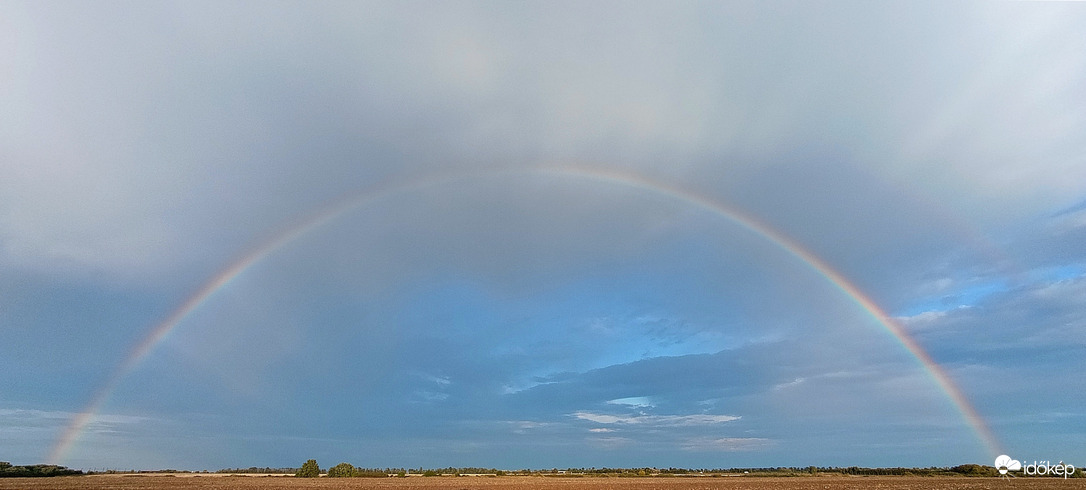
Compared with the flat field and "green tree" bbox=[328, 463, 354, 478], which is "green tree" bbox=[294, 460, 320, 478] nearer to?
"green tree" bbox=[328, 463, 354, 478]

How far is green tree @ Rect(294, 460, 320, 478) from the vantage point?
449ft

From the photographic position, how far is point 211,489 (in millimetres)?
64938

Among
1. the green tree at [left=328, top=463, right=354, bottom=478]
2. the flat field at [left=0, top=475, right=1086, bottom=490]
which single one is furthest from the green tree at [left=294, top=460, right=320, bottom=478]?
the flat field at [left=0, top=475, right=1086, bottom=490]

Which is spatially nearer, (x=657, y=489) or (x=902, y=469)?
(x=657, y=489)

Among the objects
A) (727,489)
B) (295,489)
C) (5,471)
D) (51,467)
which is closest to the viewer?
(295,489)

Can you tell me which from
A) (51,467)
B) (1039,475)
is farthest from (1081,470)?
(51,467)

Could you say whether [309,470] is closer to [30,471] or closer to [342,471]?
[342,471]

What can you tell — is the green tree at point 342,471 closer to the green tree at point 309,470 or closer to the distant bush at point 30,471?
the green tree at point 309,470

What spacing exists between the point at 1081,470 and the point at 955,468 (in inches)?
1370

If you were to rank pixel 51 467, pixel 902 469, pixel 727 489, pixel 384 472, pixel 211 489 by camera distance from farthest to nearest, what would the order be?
pixel 902 469 → pixel 384 472 → pixel 51 467 → pixel 727 489 → pixel 211 489

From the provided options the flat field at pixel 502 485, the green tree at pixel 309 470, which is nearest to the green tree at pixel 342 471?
the green tree at pixel 309 470

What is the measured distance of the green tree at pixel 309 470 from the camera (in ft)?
449

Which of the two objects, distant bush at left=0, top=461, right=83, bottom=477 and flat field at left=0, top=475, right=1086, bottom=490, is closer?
flat field at left=0, top=475, right=1086, bottom=490

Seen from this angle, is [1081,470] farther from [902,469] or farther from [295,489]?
[295,489]
